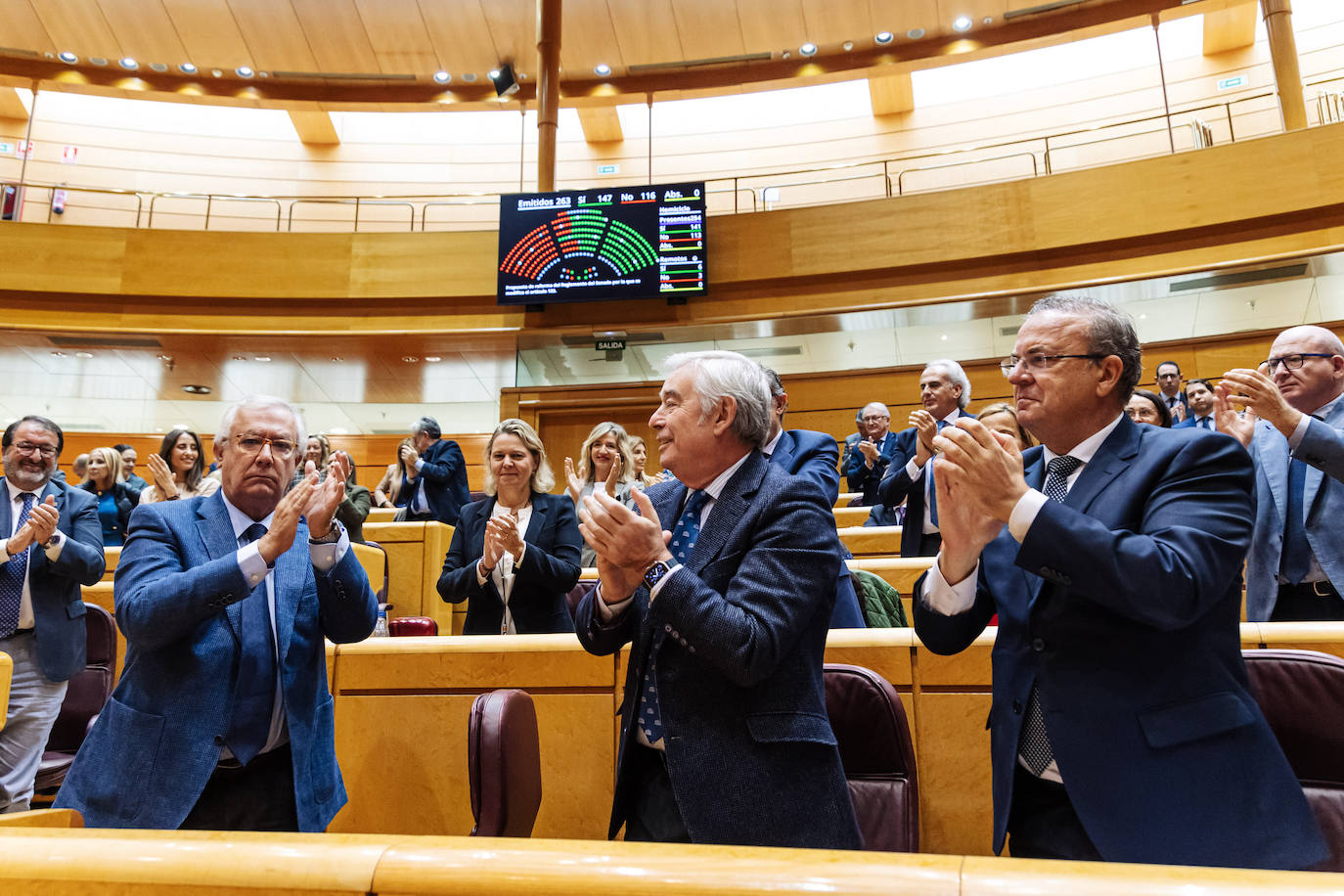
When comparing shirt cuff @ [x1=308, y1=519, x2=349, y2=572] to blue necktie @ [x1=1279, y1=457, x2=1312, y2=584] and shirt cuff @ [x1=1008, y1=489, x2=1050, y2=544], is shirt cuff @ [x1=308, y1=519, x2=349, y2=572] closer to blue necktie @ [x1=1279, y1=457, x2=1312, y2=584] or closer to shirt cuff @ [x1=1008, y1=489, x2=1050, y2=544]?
shirt cuff @ [x1=1008, y1=489, x2=1050, y2=544]

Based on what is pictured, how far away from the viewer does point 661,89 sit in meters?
10.7

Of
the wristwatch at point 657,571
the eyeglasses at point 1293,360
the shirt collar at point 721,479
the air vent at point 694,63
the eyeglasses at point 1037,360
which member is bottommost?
the wristwatch at point 657,571

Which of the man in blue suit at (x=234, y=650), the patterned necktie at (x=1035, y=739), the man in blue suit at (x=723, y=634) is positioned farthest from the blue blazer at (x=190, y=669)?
the patterned necktie at (x=1035, y=739)

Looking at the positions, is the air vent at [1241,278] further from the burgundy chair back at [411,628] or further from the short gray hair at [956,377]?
the burgundy chair back at [411,628]

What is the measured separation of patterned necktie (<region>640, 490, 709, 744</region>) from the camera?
1471 mm

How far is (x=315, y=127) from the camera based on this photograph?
39.0ft

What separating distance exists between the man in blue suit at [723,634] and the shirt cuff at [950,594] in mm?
169

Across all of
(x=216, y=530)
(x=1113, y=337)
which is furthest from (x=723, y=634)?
(x=216, y=530)

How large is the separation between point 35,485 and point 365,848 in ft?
9.92

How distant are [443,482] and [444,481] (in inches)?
0.5

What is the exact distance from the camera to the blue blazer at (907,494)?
380cm

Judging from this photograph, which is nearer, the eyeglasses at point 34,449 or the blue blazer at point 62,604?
the blue blazer at point 62,604

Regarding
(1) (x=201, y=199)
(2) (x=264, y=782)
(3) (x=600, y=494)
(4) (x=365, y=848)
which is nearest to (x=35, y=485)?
(2) (x=264, y=782)

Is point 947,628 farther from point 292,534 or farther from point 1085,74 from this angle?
point 1085,74
